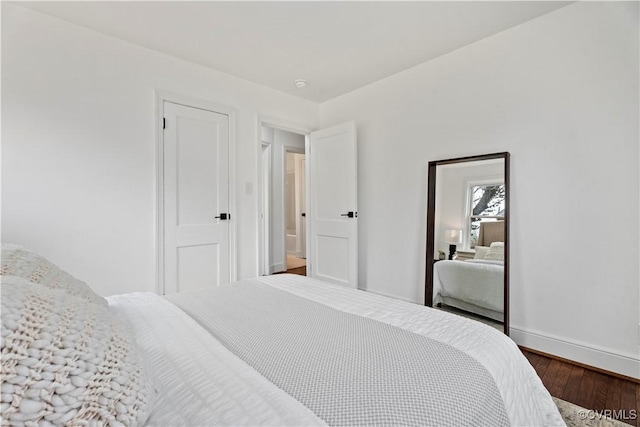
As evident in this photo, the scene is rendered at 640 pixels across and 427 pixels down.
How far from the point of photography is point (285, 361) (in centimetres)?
84

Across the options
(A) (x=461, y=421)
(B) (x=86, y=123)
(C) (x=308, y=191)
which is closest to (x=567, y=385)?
(A) (x=461, y=421)

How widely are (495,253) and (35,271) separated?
274cm

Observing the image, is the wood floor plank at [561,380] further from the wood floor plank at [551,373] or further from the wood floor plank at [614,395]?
the wood floor plank at [614,395]

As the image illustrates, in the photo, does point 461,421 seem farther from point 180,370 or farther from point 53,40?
point 53,40

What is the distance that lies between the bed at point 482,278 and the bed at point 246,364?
1.56m

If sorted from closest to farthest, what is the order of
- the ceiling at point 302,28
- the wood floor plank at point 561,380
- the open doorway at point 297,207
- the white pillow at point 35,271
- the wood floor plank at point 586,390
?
the white pillow at point 35,271
the wood floor plank at point 586,390
the wood floor plank at point 561,380
the ceiling at point 302,28
the open doorway at point 297,207

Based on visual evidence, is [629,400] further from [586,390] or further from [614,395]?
[586,390]

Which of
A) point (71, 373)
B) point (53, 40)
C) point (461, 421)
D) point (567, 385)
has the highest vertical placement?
point (53, 40)

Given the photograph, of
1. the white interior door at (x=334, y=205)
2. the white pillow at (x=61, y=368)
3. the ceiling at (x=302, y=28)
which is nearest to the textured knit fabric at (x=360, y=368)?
the white pillow at (x=61, y=368)

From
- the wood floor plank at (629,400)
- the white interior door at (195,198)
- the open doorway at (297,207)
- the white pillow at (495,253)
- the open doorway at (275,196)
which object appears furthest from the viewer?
the open doorway at (297,207)

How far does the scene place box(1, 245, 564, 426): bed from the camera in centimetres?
47

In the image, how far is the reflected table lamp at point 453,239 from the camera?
8.97 ft

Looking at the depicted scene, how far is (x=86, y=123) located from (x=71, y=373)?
2.63 metres

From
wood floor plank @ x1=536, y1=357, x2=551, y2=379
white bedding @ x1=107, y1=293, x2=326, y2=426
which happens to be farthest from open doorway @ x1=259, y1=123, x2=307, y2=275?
white bedding @ x1=107, y1=293, x2=326, y2=426
